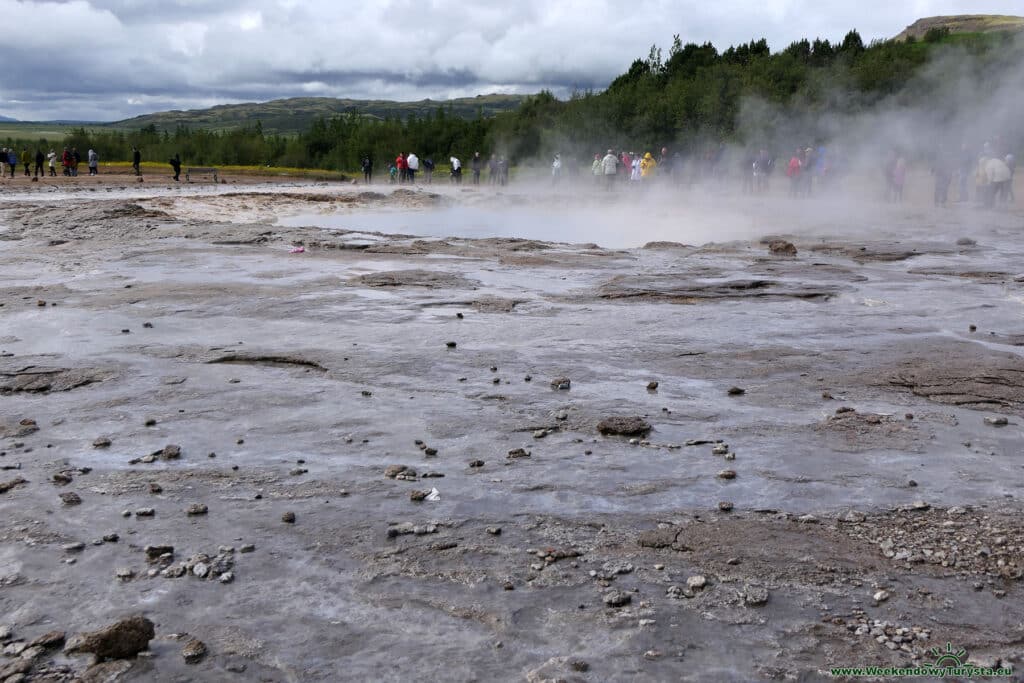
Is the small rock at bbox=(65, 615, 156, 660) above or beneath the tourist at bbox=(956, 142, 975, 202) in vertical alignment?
beneath

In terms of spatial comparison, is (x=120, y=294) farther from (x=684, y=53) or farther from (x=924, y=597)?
(x=684, y=53)

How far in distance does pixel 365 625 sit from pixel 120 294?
8.31 metres

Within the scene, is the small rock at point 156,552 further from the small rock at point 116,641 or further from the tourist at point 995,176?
the tourist at point 995,176

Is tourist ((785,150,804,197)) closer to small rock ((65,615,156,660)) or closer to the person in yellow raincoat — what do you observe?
the person in yellow raincoat

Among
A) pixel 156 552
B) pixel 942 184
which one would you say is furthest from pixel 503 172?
pixel 156 552

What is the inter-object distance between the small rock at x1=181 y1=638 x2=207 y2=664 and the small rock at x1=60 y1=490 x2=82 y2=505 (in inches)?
62.1

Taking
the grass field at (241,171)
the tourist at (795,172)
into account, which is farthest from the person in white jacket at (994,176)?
the grass field at (241,171)

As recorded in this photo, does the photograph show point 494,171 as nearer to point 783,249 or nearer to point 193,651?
point 783,249

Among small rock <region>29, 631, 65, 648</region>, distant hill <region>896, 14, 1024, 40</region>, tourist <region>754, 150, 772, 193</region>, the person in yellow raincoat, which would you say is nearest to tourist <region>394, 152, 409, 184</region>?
the person in yellow raincoat

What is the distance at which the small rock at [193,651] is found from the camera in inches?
125

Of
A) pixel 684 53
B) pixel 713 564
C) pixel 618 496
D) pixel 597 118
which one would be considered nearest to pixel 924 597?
pixel 713 564

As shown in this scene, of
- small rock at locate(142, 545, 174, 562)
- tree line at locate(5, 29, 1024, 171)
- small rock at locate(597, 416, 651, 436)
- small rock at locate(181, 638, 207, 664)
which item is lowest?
small rock at locate(181, 638, 207, 664)

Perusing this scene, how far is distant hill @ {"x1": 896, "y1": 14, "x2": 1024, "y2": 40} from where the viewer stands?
9062 centimetres

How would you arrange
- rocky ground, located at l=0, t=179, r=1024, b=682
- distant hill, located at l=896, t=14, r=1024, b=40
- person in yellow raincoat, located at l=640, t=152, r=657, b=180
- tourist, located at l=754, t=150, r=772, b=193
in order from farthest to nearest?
1. distant hill, located at l=896, t=14, r=1024, b=40
2. person in yellow raincoat, located at l=640, t=152, r=657, b=180
3. tourist, located at l=754, t=150, r=772, b=193
4. rocky ground, located at l=0, t=179, r=1024, b=682
